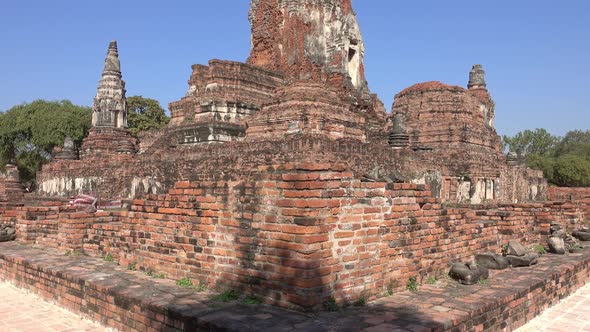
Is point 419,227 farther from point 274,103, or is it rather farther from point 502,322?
point 274,103

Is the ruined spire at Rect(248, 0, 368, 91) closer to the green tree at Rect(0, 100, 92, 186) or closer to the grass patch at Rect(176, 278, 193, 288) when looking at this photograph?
the grass patch at Rect(176, 278, 193, 288)

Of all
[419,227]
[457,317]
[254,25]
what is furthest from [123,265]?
[254,25]

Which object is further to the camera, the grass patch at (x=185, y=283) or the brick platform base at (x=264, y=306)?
the grass patch at (x=185, y=283)

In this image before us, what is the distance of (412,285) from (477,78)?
71.7 feet

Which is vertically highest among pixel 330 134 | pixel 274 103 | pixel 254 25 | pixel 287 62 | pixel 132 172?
pixel 254 25

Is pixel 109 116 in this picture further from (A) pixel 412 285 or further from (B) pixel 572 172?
(B) pixel 572 172

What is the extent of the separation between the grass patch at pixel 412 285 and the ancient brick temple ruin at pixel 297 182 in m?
0.07

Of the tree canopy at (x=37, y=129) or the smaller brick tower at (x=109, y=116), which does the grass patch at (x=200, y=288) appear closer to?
the smaller brick tower at (x=109, y=116)

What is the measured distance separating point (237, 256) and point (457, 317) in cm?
195

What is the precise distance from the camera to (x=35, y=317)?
5.05 m

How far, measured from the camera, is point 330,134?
42.2 ft

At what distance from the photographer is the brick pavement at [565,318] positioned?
16.1ft

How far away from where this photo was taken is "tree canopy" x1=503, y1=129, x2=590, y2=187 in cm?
3825

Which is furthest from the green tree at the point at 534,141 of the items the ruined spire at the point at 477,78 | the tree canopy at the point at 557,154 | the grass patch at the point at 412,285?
the grass patch at the point at 412,285
